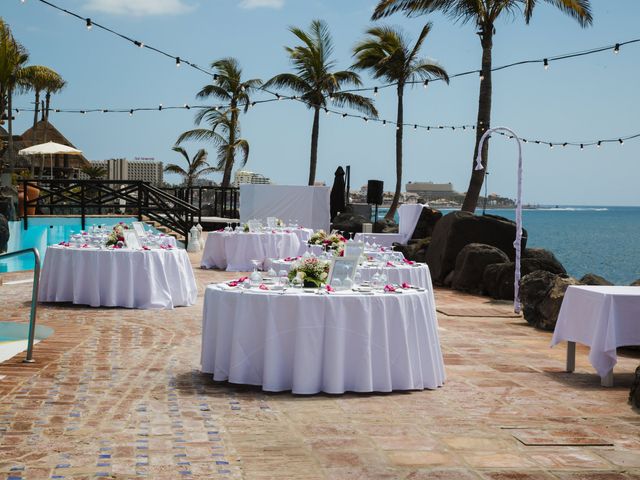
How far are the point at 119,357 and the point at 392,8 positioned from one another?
1641cm

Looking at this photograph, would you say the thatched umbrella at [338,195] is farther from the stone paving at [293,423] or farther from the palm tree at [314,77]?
the stone paving at [293,423]

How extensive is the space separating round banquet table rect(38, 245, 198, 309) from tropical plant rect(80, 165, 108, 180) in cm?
3678

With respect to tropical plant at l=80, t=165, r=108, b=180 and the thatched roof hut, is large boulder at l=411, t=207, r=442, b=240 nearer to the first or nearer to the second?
the thatched roof hut

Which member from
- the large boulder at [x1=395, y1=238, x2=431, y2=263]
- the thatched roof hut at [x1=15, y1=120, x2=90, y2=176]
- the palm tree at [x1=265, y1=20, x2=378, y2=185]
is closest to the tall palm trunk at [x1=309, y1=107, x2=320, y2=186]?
the palm tree at [x1=265, y1=20, x2=378, y2=185]

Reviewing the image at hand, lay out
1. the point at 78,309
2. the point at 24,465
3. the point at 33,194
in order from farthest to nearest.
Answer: the point at 33,194
the point at 78,309
the point at 24,465

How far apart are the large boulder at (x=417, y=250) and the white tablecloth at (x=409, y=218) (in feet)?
4.74

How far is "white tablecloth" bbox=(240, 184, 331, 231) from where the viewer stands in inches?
1046

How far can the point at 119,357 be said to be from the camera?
8289 millimetres

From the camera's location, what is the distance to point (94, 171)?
49.6 metres

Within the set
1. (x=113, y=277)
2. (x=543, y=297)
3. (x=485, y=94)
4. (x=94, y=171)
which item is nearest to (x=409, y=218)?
(x=485, y=94)

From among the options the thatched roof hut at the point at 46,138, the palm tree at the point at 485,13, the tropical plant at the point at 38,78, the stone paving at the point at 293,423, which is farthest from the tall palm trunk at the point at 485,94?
the thatched roof hut at the point at 46,138

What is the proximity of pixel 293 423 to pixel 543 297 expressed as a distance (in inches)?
257

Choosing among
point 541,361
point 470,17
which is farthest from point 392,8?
point 541,361

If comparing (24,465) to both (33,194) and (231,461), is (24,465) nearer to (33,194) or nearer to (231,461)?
(231,461)
